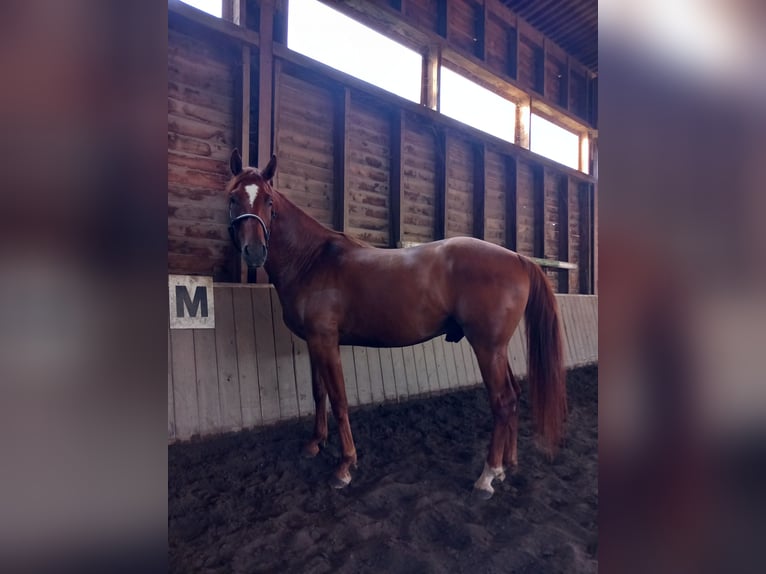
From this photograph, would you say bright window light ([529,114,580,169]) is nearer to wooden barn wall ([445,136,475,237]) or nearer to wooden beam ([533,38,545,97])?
wooden beam ([533,38,545,97])

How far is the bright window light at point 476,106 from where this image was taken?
4.41 meters

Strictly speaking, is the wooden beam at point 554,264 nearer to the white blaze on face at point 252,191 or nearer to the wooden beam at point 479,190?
the wooden beam at point 479,190

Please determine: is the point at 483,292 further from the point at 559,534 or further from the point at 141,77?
the point at 141,77

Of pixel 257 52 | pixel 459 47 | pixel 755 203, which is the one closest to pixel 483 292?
pixel 755 203

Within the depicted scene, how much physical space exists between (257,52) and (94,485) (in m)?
3.16

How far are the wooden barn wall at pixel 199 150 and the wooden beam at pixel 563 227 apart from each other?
4471mm

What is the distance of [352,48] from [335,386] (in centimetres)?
286

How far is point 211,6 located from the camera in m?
2.77

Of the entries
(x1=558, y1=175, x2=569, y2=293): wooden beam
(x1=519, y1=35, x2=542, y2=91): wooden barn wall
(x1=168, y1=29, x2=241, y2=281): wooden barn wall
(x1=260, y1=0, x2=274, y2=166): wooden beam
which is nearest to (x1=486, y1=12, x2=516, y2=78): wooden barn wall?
(x1=519, y1=35, x2=542, y2=91): wooden barn wall

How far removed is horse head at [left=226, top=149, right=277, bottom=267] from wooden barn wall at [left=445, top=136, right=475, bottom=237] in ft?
8.11

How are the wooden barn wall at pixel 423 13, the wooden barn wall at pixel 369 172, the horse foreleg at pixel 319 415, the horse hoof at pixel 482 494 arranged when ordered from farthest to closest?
the wooden barn wall at pixel 423 13, the wooden barn wall at pixel 369 172, the horse foreleg at pixel 319 415, the horse hoof at pixel 482 494

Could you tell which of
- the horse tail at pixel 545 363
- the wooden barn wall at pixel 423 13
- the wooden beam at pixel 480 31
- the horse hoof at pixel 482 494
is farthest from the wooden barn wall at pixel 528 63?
the horse hoof at pixel 482 494

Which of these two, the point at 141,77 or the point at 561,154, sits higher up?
the point at 561,154

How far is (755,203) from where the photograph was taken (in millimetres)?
201
